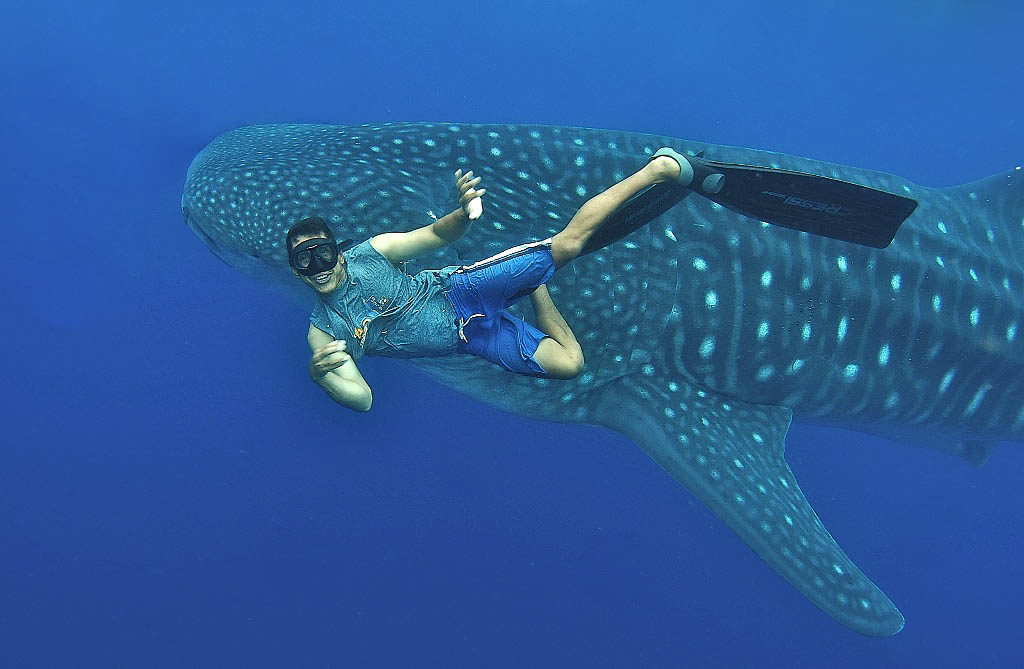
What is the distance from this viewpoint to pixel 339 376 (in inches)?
84.7

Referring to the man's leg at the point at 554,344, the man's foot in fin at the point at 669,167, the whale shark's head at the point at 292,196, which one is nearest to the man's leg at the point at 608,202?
the man's foot in fin at the point at 669,167

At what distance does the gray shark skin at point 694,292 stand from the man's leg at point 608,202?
465 mm

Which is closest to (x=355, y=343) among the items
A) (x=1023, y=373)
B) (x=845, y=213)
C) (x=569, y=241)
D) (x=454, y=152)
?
(x=569, y=241)

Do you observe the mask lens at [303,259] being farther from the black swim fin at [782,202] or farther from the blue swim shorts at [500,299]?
the black swim fin at [782,202]

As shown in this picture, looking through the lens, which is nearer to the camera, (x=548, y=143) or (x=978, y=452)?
(x=548, y=143)

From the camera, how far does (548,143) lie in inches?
130

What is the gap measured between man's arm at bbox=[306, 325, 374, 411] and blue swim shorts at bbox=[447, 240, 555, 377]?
520 mm

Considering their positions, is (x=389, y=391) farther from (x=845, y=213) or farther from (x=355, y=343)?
(x=845, y=213)

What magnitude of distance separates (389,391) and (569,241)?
2624mm

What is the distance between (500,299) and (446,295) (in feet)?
0.68

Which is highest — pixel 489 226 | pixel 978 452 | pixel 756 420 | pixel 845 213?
pixel 845 213

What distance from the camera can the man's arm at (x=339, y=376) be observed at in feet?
6.49

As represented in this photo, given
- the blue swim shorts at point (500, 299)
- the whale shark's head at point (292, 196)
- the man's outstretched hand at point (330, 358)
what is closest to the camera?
the man's outstretched hand at point (330, 358)

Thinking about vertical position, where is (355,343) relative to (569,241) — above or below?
below
